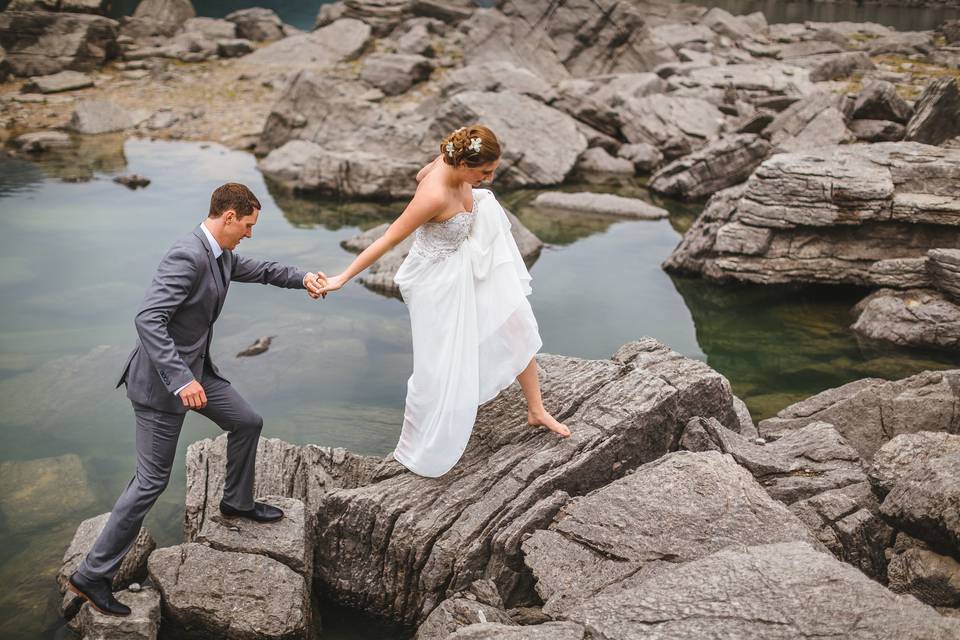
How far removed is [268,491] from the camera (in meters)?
7.20

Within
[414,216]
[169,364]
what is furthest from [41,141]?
[169,364]

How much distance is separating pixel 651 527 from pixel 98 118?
2515 cm

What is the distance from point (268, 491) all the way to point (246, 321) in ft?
20.6

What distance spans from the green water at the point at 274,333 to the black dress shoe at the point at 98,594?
1167mm

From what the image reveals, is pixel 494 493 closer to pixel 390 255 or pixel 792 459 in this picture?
pixel 792 459

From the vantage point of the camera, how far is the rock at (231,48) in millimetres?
32938

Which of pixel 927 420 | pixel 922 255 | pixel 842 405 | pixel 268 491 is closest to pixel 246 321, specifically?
pixel 268 491

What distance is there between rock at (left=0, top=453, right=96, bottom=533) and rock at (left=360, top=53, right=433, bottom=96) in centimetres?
2170

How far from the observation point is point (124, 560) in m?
6.36

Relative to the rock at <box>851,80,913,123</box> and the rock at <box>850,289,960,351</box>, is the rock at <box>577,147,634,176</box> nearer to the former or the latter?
the rock at <box>851,80,913,123</box>

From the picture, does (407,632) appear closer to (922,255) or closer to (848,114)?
(922,255)

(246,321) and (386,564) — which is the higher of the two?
(386,564)

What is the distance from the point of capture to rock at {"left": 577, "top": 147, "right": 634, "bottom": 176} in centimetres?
2181

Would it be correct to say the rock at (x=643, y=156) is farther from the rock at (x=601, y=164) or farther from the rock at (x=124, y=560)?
the rock at (x=124, y=560)
